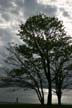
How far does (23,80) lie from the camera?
43188mm

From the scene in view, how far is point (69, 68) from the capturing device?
43.2 meters

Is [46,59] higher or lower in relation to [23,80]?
higher

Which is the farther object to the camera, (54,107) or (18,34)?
(18,34)

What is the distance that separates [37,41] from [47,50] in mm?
2154

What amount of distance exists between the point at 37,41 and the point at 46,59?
3.08 m

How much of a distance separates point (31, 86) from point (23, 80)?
1570 millimetres

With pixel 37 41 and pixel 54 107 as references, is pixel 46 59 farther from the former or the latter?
pixel 54 107

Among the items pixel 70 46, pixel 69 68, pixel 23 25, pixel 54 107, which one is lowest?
pixel 54 107

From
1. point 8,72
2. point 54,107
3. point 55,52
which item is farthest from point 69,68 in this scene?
point 8,72

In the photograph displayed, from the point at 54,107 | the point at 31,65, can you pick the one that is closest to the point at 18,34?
the point at 31,65

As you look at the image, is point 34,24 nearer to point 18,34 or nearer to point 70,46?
point 18,34

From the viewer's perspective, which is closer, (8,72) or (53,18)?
(8,72)

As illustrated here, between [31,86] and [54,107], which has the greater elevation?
[31,86]

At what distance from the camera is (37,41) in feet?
142
